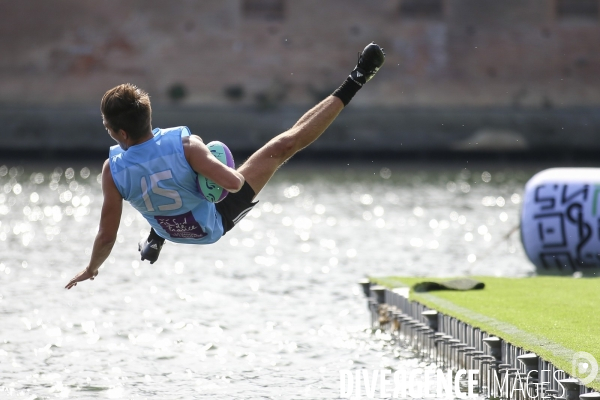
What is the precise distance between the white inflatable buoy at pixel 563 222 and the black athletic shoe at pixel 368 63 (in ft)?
29.0

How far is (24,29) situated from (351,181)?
608 inches

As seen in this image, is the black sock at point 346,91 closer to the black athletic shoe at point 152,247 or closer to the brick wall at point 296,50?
the black athletic shoe at point 152,247

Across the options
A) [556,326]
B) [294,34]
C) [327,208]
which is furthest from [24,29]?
[556,326]

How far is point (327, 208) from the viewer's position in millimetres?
30578

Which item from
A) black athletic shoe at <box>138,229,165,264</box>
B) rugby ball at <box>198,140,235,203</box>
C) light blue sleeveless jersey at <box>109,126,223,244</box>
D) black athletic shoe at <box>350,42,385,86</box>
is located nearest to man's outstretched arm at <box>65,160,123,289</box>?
light blue sleeveless jersey at <box>109,126,223,244</box>

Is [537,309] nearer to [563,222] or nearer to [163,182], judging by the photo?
[163,182]

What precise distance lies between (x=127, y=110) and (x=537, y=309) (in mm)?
5421

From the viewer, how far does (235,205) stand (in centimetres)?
830

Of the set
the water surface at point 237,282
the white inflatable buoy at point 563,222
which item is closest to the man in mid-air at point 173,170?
the water surface at point 237,282

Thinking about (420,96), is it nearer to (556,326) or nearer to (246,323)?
(246,323)

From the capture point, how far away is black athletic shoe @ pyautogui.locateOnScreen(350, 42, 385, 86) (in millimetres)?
8391

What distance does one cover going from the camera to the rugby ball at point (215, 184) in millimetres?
7824

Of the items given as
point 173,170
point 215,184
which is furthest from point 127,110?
point 215,184

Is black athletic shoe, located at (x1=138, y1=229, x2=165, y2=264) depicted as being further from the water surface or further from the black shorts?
the water surface
